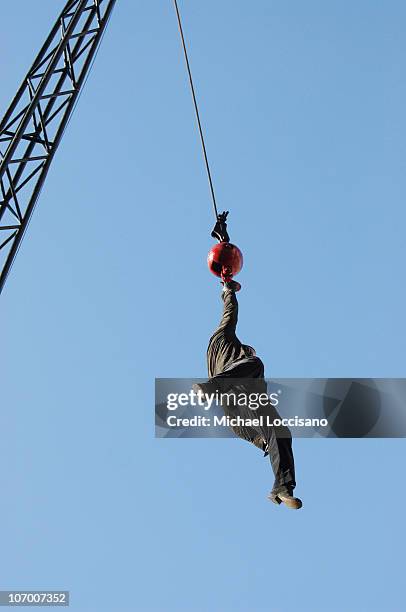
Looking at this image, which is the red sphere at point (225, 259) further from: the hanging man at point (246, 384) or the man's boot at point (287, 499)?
the man's boot at point (287, 499)

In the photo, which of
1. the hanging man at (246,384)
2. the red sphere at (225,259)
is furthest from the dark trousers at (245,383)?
the red sphere at (225,259)

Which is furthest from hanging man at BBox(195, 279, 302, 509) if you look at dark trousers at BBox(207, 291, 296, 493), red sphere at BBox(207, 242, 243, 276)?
red sphere at BBox(207, 242, 243, 276)

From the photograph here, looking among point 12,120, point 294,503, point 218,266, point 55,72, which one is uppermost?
point 55,72

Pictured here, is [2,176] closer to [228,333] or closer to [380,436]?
[228,333]

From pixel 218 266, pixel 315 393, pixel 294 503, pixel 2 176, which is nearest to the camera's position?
pixel 294 503

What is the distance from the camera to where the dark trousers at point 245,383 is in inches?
390

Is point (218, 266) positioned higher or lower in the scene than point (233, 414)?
higher

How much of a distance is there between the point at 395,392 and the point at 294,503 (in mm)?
3524

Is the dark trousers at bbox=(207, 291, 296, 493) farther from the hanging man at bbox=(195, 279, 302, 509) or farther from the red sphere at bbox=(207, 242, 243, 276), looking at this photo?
the red sphere at bbox=(207, 242, 243, 276)

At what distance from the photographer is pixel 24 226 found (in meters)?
13.5

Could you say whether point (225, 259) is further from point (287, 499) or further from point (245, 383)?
point (287, 499)

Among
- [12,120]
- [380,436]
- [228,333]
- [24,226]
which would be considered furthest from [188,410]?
[12,120]

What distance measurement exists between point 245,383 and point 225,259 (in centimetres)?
158

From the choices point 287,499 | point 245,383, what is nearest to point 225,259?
point 245,383
